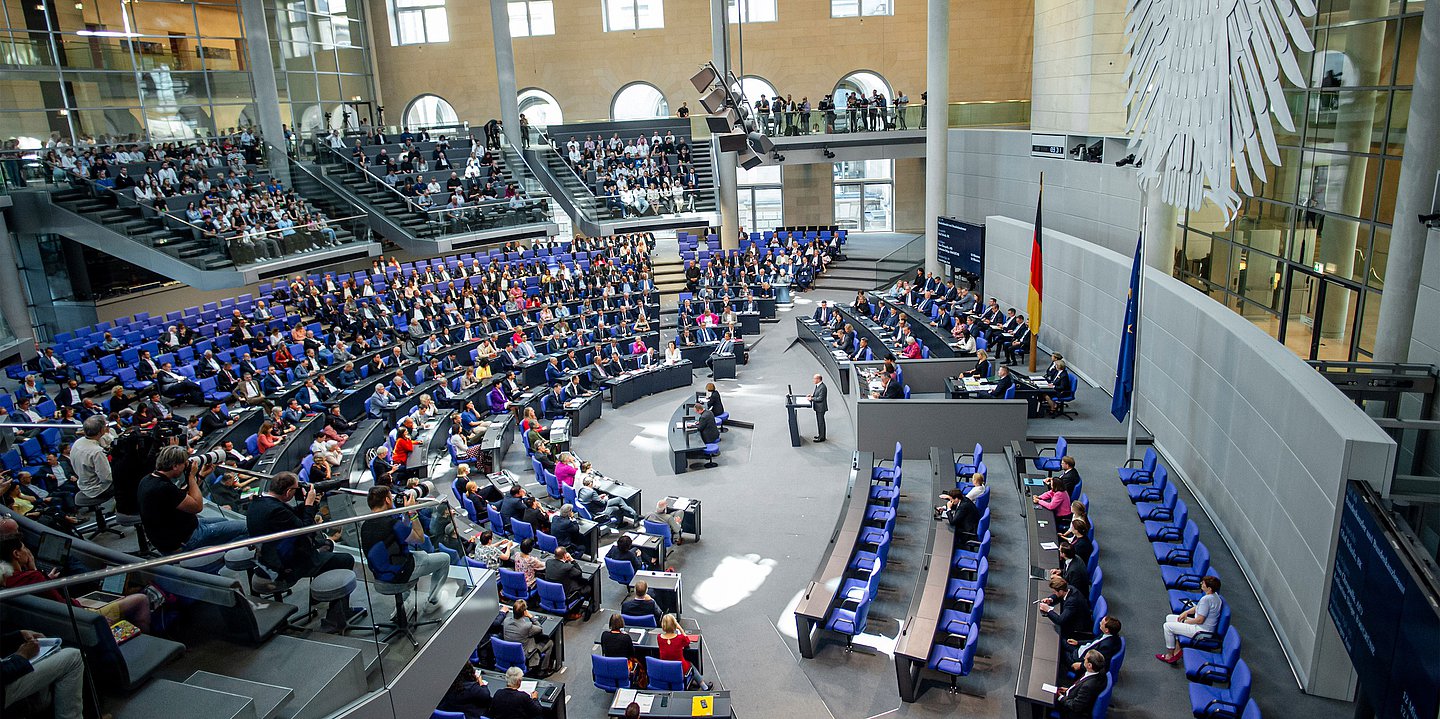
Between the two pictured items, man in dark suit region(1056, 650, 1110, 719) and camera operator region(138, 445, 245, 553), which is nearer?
camera operator region(138, 445, 245, 553)

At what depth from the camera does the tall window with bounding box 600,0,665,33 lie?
35250 mm

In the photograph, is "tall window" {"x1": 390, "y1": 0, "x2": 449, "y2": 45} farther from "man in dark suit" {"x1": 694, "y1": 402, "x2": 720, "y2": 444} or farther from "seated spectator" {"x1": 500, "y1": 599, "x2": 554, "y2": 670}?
"seated spectator" {"x1": 500, "y1": 599, "x2": 554, "y2": 670}

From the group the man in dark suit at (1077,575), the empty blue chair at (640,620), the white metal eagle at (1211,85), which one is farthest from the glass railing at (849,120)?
the empty blue chair at (640,620)

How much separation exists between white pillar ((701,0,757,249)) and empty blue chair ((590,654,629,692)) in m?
22.0

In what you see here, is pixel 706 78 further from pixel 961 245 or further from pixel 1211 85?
pixel 1211 85

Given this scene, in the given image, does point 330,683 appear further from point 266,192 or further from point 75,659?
point 266,192

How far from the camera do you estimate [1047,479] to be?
11812 mm

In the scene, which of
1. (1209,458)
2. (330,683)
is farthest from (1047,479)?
(330,683)

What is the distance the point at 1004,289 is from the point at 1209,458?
35.2 feet

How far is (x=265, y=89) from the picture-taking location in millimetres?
26328

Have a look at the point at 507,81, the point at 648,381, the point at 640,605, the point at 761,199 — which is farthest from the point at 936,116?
the point at 640,605

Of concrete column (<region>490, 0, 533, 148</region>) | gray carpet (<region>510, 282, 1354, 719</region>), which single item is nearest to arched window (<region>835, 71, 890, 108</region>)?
concrete column (<region>490, 0, 533, 148</region>)

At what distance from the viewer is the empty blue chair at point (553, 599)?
1013 centimetres

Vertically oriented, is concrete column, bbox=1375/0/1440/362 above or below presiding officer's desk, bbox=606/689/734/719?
above
